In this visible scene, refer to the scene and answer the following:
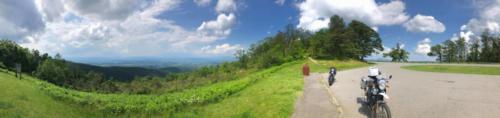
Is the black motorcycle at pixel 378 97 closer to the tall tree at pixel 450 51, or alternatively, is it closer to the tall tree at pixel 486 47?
the tall tree at pixel 486 47

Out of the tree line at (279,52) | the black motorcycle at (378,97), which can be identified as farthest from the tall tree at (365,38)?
the black motorcycle at (378,97)

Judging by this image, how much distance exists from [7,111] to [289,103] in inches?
424

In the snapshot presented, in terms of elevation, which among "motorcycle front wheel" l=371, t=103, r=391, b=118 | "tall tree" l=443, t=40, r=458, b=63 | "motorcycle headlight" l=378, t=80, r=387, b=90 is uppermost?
"tall tree" l=443, t=40, r=458, b=63

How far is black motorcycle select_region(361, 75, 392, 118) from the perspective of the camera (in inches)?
291

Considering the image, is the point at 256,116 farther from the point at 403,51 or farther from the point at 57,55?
the point at 57,55

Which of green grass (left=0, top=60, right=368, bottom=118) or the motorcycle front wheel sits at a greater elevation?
the motorcycle front wheel

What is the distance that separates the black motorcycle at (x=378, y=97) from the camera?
739cm

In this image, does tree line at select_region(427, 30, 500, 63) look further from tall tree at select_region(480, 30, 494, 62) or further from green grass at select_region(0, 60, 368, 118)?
green grass at select_region(0, 60, 368, 118)

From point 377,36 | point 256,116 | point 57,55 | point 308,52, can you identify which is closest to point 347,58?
point 308,52

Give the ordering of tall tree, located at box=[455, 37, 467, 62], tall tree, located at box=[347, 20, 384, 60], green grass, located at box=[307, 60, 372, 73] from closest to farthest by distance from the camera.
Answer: green grass, located at box=[307, 60, 372, 73] → tall tree, located at box=[347, 20, 384, 60] → tall tree, located at box=[455, 37, 467, 62]

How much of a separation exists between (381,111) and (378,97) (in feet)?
1.23

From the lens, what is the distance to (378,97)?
302 inches

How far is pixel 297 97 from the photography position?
11.9 meters

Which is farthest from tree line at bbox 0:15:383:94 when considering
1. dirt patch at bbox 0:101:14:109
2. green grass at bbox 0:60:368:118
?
dirt patch at bbox 0:101:14:109
